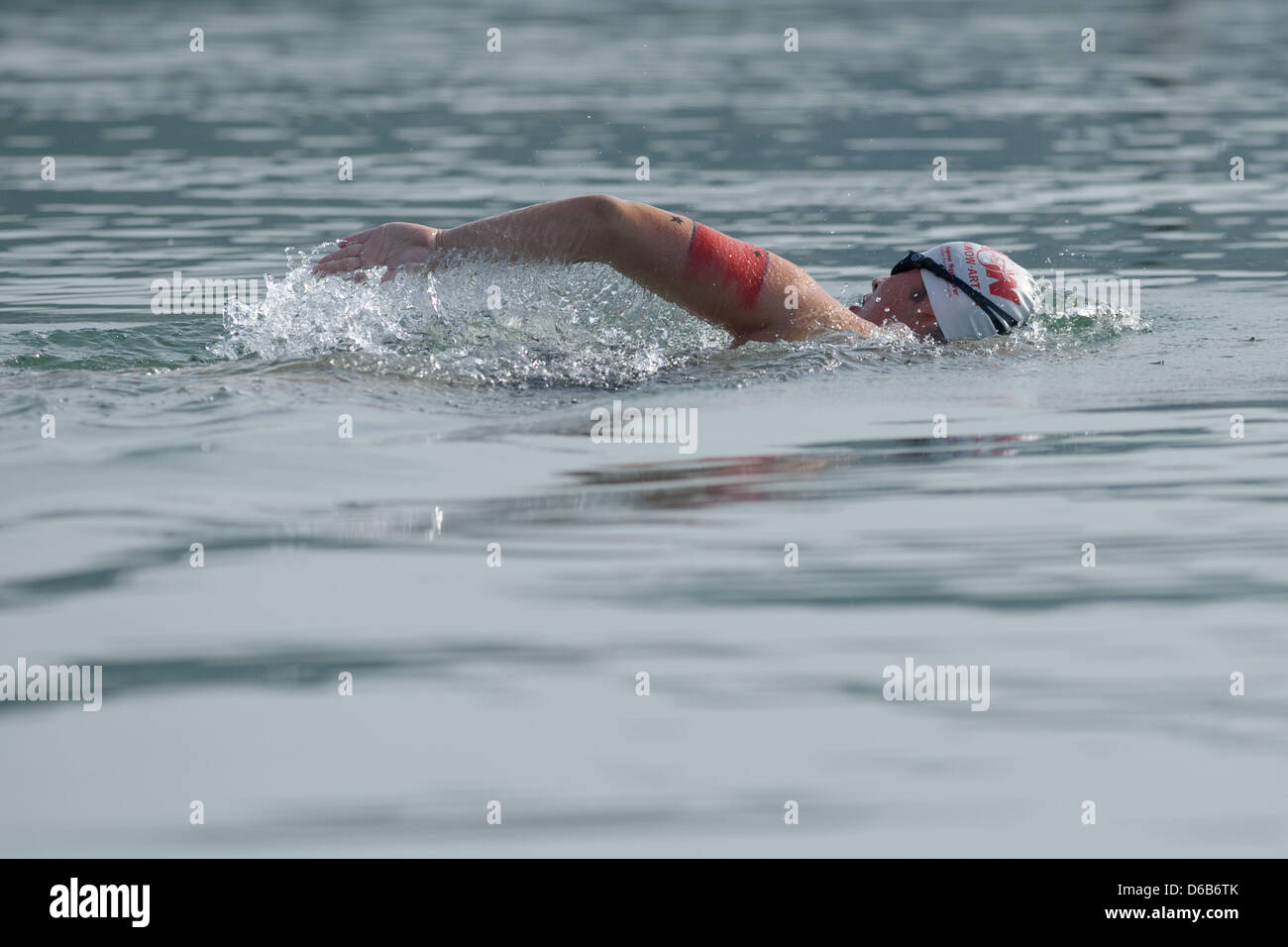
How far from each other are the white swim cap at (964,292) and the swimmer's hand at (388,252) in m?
2.81

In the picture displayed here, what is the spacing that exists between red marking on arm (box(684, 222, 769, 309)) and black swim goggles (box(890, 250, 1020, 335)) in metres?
1.15

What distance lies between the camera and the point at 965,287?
9.33 meters

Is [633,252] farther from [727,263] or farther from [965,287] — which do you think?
[965,287]

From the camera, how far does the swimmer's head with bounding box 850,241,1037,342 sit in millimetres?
9344

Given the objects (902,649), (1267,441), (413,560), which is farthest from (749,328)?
(902,649)

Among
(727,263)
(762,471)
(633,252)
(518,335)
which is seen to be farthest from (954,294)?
(762,471)

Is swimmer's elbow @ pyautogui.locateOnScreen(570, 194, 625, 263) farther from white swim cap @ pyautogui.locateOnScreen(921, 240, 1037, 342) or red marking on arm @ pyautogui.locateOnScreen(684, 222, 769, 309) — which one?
white swim cap @ pyautogui.locateOnScreen(921, 240, 1037, 342)

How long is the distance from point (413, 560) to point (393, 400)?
7.15 ft

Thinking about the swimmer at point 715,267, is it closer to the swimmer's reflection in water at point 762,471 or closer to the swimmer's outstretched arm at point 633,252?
the swimmer's outstretched arm at point 633,252

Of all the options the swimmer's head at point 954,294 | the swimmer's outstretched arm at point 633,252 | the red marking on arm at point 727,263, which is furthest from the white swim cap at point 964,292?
the red marking on arm at point 727,263

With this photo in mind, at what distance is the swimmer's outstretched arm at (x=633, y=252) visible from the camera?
789cm

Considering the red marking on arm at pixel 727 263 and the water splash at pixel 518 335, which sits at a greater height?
the red marking on arm at pixel 727 263

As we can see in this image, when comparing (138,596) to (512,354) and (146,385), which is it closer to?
(146,385)
